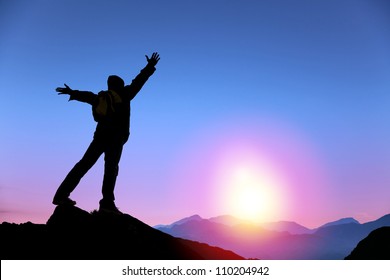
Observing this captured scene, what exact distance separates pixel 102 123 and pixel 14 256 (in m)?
4.02

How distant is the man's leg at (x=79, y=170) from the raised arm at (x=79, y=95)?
127 cm

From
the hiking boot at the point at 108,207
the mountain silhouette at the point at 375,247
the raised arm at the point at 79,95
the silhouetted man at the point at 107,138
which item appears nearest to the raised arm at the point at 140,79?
the silhouetted man at the point at 107,138

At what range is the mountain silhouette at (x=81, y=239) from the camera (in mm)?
8117

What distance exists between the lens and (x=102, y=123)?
9594mm

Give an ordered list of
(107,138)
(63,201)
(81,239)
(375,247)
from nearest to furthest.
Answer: (81,239), (63,201), (107,138), (375,247)

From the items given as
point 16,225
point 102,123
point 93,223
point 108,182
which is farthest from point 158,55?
point 16,225

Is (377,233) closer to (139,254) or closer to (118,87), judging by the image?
(139,254)

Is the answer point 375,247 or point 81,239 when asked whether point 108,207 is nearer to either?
point 81,239

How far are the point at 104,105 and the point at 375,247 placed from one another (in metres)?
14.5

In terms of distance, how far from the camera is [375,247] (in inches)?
635

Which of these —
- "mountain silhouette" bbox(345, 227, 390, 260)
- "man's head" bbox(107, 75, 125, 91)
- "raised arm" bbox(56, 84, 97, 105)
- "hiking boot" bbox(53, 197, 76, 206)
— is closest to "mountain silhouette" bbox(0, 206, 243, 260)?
"hiking boot" bbox(53, 197, 76, 206)

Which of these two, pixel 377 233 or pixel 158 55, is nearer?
pixel 158 55

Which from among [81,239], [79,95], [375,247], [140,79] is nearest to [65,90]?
[79,95]

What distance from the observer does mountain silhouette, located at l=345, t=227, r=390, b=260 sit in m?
15.3
